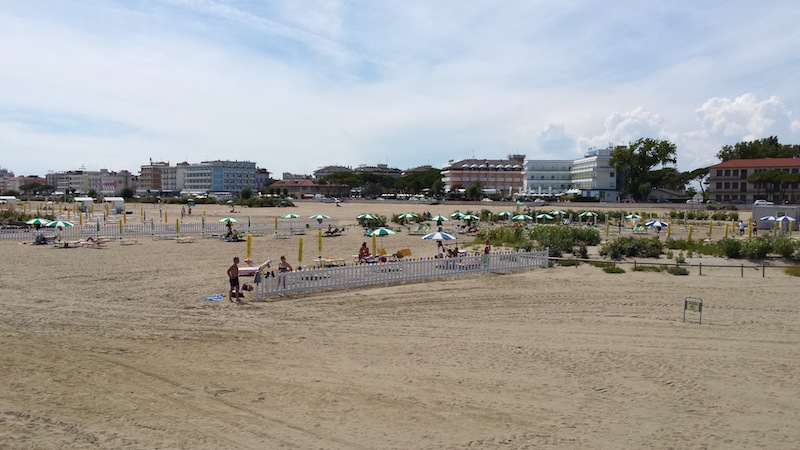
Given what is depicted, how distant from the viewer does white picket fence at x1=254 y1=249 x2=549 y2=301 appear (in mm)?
14838

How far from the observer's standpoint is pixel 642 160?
8825 centimetres

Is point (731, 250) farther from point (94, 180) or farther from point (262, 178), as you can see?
point (94, 180)

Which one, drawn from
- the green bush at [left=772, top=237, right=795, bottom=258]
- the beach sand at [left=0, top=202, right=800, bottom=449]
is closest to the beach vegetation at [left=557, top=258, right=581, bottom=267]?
the beach sand at [left=0, top=202, right=800, bottom=449]

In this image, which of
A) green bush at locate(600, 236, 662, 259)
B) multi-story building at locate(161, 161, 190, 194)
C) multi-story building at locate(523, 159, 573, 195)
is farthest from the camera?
multi-story building at locate(161, 161, 190, 194)

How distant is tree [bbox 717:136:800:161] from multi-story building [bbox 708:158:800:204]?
13944mm

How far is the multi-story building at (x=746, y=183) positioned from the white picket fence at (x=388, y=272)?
264 ft

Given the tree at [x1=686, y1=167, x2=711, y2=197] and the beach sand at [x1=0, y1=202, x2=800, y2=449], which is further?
the tree at [x1=686, y1=167, x2=711, y2=197]

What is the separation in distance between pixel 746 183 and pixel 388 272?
88.2 meters

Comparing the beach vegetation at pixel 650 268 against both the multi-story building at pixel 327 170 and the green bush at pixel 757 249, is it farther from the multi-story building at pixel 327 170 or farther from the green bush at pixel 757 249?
the multi-story building at pixel 327 170

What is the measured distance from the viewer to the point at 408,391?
319 inches

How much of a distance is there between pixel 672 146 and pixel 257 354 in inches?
3681

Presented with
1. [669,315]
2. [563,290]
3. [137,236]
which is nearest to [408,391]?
[669,315]

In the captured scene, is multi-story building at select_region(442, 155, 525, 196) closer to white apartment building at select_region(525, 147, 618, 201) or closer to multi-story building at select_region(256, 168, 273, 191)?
white apartment building at select_region(525, 147, 618, 201)

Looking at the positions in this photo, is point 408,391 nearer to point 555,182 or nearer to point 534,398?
point 534,398
